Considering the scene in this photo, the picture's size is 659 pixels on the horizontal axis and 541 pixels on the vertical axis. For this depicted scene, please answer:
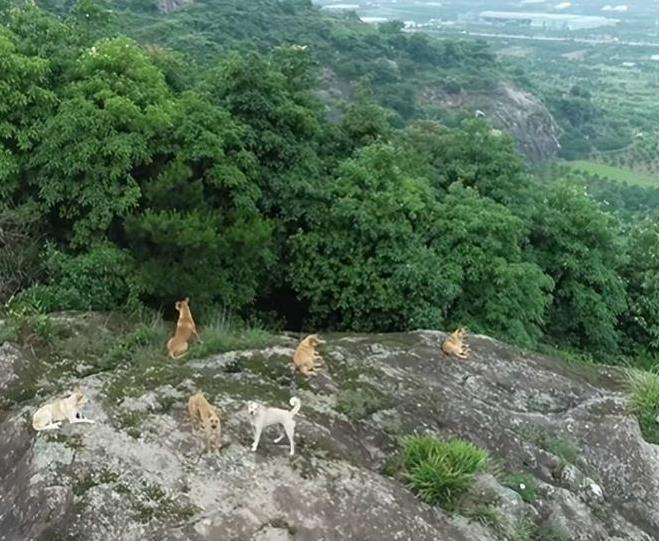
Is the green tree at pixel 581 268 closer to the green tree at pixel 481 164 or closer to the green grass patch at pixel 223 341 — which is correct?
the green tree at pixel 481 164

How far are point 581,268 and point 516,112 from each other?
5097cm

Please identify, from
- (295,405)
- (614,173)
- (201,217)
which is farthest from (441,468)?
(614,173)

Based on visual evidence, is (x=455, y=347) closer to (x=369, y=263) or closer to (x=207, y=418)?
(x=207, y=418)

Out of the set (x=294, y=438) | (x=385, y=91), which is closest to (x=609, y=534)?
(x=294, y=438)

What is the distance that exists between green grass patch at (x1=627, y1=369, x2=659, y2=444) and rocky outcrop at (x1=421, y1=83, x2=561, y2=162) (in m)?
52.0

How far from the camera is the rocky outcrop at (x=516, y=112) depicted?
2469 inches

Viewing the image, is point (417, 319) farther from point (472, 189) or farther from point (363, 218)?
point (472, 189)

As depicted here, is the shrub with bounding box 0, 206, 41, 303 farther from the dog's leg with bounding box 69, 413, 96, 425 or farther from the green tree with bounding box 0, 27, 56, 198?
the dog's leg with bounding box 69, 413, 96, 425

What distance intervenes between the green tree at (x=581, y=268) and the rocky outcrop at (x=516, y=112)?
44602 millimetres

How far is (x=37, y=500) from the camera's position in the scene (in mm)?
6469

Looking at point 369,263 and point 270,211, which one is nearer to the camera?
point 369,263

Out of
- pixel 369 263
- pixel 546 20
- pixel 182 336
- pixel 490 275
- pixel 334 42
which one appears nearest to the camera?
pixel 182 336

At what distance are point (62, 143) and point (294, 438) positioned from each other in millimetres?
6928

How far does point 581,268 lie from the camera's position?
16312mm
